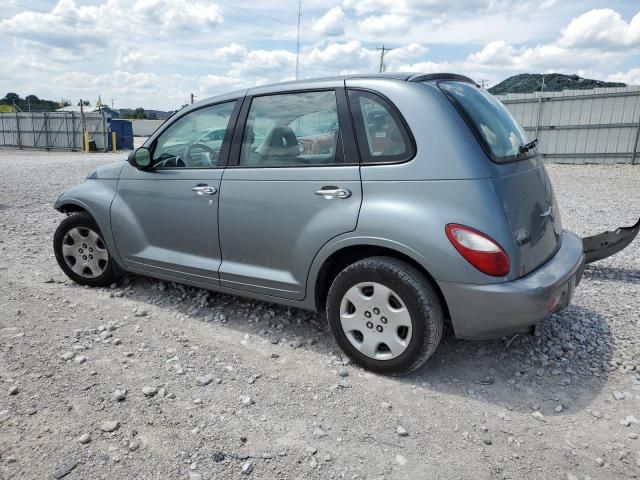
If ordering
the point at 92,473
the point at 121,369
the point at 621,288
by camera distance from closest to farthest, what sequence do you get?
the point at 92,473, the point at 121,369, the point at 621,288

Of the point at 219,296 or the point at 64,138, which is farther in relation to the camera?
the point at 64,138

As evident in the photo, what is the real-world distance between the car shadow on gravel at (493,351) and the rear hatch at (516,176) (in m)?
0.73

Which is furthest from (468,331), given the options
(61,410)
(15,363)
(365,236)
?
(15,363)

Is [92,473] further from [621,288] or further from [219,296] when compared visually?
[621,288]

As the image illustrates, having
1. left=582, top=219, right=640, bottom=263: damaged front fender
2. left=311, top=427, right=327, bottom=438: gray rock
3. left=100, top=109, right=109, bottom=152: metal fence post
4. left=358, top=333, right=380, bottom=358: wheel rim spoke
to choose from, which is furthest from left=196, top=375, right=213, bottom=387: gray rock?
left=100, top=109, right=109, bottom=152: metal fence post

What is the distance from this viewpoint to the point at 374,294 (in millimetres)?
2906

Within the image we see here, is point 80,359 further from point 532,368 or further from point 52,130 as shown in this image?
point 52,130

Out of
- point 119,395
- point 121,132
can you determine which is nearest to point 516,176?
point 119,395

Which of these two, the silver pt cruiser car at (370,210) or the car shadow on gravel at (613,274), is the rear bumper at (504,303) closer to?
the silver pt cruiser car at (370,210)

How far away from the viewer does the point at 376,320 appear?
2949 mm

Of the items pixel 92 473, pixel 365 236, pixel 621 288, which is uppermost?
pixel 365 236

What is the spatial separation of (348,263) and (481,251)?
89 cm

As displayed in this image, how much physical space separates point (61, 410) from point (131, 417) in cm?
40

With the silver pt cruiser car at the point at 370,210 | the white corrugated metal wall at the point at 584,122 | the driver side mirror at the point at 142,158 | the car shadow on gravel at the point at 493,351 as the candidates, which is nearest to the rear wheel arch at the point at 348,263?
the silver pt cruiser car at the point at 370,210
